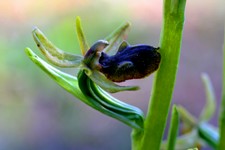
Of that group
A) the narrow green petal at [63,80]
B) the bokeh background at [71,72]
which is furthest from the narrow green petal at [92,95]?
the bokeh background at [71,72]

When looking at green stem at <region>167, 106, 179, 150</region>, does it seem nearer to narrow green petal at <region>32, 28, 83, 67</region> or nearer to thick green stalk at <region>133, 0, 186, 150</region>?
thick green stalk at <region>133, 0, 186, 150</region>

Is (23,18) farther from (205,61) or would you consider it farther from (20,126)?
(205,61)

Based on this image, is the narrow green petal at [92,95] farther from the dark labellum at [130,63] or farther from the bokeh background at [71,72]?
the bokeh background at [71,72]

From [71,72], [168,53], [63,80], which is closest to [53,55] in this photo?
[63,80]

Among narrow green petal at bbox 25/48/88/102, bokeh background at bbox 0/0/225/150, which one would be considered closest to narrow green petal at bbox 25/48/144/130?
narrow green petal at bbox 25/48/88/102

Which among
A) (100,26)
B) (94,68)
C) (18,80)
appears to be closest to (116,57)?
(94,68)

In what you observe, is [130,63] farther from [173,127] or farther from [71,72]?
[71,72]
